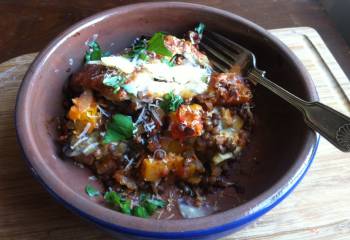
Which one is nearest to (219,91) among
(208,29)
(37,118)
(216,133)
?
(216,133)

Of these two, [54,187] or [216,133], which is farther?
[216,133]

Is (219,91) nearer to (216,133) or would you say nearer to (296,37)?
(216,133)

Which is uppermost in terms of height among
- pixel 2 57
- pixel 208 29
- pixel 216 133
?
pixel 208 29

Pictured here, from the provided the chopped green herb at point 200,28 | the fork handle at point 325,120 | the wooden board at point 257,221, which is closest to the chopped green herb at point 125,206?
the wooden board at point 257,221

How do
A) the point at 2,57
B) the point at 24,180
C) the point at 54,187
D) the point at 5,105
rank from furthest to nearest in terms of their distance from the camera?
the point at 2,57 < the point at 5,105 < the point at 24,180 < the point at 54,187

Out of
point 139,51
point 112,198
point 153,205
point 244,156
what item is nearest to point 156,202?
point 153,205

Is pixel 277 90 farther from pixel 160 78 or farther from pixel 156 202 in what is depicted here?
pixel 156 202

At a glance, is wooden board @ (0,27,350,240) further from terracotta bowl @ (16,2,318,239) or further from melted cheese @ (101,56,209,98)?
melted cheese @ (101,56,209,98)
